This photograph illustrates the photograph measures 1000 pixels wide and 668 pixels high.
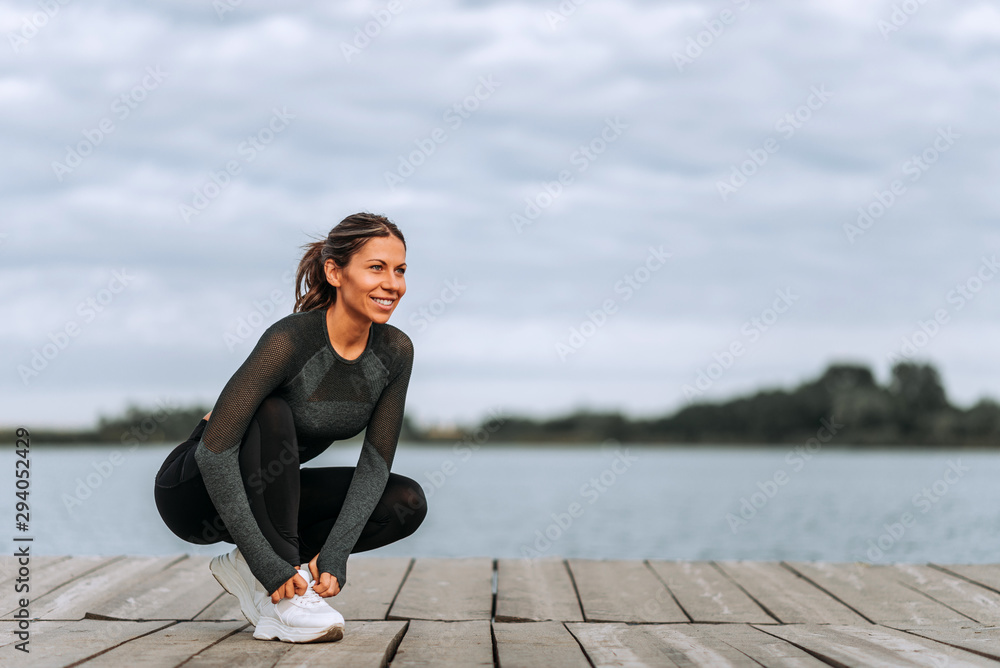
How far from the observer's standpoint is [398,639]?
104 inches

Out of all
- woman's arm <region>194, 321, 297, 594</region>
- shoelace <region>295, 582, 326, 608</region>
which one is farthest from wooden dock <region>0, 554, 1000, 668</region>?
woman's arm <region>194, 321, 297, 594</region>

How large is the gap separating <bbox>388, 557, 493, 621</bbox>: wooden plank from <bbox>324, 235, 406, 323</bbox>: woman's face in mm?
1150

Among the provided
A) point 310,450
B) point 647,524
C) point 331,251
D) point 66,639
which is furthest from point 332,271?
point 647,524

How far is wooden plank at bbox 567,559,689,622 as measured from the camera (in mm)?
3225

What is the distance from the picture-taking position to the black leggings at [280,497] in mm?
2498

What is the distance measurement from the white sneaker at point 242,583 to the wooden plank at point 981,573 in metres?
2.94

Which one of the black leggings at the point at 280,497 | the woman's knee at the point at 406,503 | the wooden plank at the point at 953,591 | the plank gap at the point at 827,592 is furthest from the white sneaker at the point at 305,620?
the wooden plank at the point at 953,591

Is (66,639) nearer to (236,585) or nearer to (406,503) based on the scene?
(236,585)

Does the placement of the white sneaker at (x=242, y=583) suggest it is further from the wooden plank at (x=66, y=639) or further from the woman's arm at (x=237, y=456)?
the wooden plank at (x=66, y=639)

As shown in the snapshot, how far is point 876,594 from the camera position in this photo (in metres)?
3.70

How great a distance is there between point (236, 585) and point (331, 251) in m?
1.03

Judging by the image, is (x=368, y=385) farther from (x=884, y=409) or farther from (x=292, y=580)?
(x=884, y=409)

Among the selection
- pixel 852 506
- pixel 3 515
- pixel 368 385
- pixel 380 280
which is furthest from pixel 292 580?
pixel 852 506

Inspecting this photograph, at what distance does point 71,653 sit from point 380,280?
1.26 m
